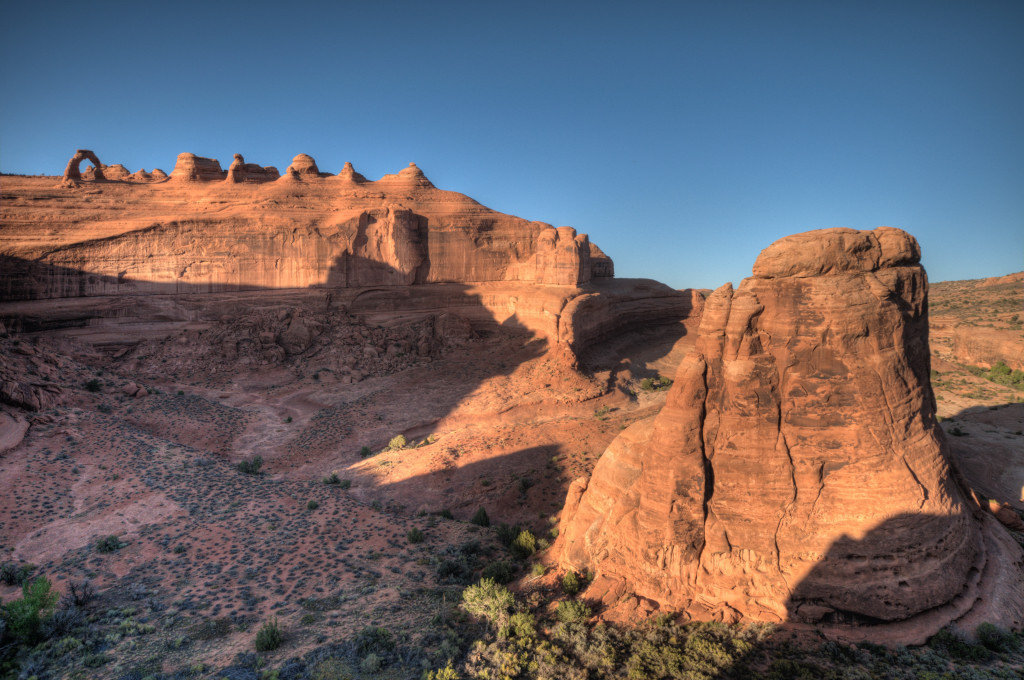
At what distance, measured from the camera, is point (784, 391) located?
986 cm

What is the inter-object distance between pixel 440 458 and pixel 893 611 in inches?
677

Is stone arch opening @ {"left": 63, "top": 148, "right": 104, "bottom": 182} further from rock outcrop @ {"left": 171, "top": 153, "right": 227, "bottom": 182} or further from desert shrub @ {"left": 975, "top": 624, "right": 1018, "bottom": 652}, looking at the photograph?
desert shrub @ {"left": 975, "top": 624, "right": 1018, "bottom": 652}

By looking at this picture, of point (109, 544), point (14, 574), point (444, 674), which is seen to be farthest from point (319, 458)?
point (444, 674)

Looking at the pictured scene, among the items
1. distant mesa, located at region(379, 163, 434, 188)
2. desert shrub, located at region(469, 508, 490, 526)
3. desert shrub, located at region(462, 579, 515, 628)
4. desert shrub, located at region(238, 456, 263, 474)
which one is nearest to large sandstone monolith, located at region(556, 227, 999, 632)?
desert shrub, located at region(462, 579, 515, 628)

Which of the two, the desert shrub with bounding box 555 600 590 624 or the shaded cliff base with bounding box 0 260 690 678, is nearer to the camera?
the desert shrub with bounding box 555 600 590 624

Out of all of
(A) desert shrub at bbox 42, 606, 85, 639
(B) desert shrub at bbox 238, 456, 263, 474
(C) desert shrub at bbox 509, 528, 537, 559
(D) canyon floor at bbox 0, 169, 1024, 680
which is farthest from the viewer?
(B) desert shrub at bbox 238, 456, 263, 474

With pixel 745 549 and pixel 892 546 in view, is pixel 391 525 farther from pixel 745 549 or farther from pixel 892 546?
pixel 892 546

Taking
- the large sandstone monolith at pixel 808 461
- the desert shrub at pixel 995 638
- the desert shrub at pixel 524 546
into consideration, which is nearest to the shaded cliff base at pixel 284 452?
the desert shrub at pixel 524 546

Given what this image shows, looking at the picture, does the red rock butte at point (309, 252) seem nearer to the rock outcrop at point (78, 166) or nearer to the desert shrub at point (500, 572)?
the rock outcrop at point (78, 166)

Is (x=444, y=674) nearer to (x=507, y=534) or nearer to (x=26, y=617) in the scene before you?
(x=507, y=534)

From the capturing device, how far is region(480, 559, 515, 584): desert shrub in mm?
12680

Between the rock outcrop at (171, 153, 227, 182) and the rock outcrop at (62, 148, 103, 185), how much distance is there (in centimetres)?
569

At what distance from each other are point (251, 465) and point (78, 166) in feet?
125

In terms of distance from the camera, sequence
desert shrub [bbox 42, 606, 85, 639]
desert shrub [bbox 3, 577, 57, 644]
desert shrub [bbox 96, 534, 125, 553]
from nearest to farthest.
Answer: desert shrub [bbox 3, 577, 57, 644] < desert shrub [bbox 42, 606, 85, 639] < desert shrub [bbox 96, 534, 125, 553]
